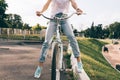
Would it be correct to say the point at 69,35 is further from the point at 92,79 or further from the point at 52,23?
the point at 92,79

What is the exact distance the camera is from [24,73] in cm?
1023

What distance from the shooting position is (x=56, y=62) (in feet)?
22.7

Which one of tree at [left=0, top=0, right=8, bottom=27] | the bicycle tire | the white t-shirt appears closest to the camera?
the bicycle tire

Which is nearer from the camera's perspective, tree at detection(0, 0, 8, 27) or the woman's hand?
the woman's hand

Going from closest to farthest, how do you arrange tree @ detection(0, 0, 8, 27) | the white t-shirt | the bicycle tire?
the bicycle tire, the white t-shirt, tree @ detection(0, 0, 8, 27)

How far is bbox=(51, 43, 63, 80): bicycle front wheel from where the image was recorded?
684 cm

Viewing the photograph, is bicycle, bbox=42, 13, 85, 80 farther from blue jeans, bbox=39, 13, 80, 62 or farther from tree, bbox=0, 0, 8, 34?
tree, bbox=0, 0, 8, 34

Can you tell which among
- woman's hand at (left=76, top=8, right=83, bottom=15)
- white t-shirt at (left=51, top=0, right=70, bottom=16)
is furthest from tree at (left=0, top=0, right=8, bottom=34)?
white t-shirt at (left=51, top=0, right=70, bottom=16)

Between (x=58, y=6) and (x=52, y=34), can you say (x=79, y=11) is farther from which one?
(x=52, y=34)

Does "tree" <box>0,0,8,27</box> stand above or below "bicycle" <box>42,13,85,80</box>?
above

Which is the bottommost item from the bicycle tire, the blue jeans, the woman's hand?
the bicycle tire

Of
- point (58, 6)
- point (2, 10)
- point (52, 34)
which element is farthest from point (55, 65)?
point (2, 10)

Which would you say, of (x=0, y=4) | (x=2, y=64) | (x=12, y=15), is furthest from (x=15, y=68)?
(x=12, y=15)

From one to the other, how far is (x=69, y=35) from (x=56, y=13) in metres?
0.55
